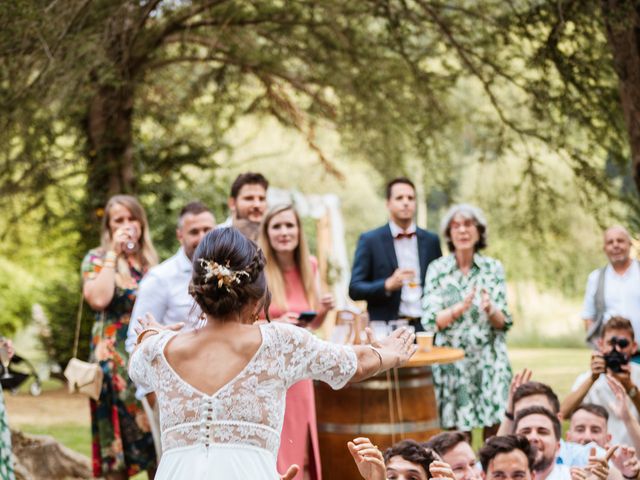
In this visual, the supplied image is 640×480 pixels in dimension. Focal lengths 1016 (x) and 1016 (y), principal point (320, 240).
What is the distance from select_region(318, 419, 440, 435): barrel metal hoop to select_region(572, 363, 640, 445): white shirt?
1.14m

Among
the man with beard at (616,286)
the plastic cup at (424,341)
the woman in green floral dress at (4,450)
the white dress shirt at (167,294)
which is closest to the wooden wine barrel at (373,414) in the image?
the plastic cup at (424,341)

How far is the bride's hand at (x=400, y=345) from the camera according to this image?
319cm

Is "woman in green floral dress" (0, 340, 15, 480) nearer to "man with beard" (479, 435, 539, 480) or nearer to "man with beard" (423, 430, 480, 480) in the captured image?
"man with beard" (423, 430, 480, 480)

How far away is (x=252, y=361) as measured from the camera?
9.11 ft

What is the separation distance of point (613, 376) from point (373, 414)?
1.36 m

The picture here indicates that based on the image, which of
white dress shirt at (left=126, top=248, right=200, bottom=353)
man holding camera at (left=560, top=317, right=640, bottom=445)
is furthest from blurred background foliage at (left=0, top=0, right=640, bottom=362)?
white dress shirt at (left=126, top=248, right=200, bottom=353)

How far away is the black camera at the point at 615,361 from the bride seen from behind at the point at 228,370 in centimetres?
→ 288

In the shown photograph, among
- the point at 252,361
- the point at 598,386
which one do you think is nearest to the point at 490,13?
the point at 598,386

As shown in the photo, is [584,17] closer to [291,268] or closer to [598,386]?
[598,386]

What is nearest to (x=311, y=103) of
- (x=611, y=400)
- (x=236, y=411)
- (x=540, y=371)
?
(x=540, y=371)

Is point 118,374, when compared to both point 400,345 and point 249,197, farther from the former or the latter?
point 400,345

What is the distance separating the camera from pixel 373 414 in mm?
4980

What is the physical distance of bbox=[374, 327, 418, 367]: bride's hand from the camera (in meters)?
3.19

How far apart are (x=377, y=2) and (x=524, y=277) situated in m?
17.5
